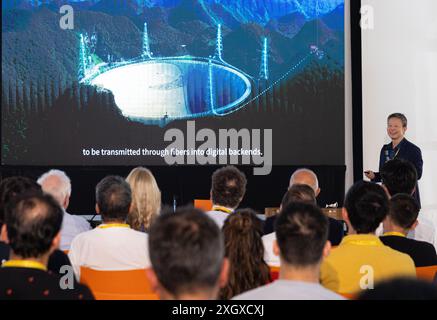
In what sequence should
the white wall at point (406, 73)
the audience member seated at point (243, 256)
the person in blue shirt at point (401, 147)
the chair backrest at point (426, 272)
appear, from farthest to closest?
the white wall at point (406, 73) → the person in blue shirt at point (401, 147) → the chair backrest at point (426, 272) → the audience member seated at point (243, 256)

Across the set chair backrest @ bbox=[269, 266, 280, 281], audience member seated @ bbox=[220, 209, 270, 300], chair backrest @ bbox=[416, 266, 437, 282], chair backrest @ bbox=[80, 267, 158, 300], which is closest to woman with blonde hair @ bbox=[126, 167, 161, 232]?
chair backrest @ bbox=[80, 267, 158, 300]

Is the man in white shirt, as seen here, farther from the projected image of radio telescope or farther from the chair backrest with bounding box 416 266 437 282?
the projected image of radio telescope

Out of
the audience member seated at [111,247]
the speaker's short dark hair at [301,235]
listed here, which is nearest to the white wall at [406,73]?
the audience member seated at [111,247]

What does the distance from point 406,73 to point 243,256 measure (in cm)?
531

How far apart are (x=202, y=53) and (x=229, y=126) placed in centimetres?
85

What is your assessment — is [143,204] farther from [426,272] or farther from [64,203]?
[426,272]

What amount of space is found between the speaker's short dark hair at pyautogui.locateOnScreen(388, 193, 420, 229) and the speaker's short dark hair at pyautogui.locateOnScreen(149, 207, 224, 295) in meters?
1.84

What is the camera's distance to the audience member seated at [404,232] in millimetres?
2822

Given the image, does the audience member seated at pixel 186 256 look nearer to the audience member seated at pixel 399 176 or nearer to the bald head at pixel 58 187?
the bald head at pixel 58 187

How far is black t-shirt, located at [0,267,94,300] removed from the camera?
65.4 inches

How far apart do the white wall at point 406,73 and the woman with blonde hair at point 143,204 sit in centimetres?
408

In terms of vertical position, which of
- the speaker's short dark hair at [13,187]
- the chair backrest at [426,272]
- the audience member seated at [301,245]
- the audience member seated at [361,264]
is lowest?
the chair backrest at [426,272]

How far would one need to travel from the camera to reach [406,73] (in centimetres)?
704
